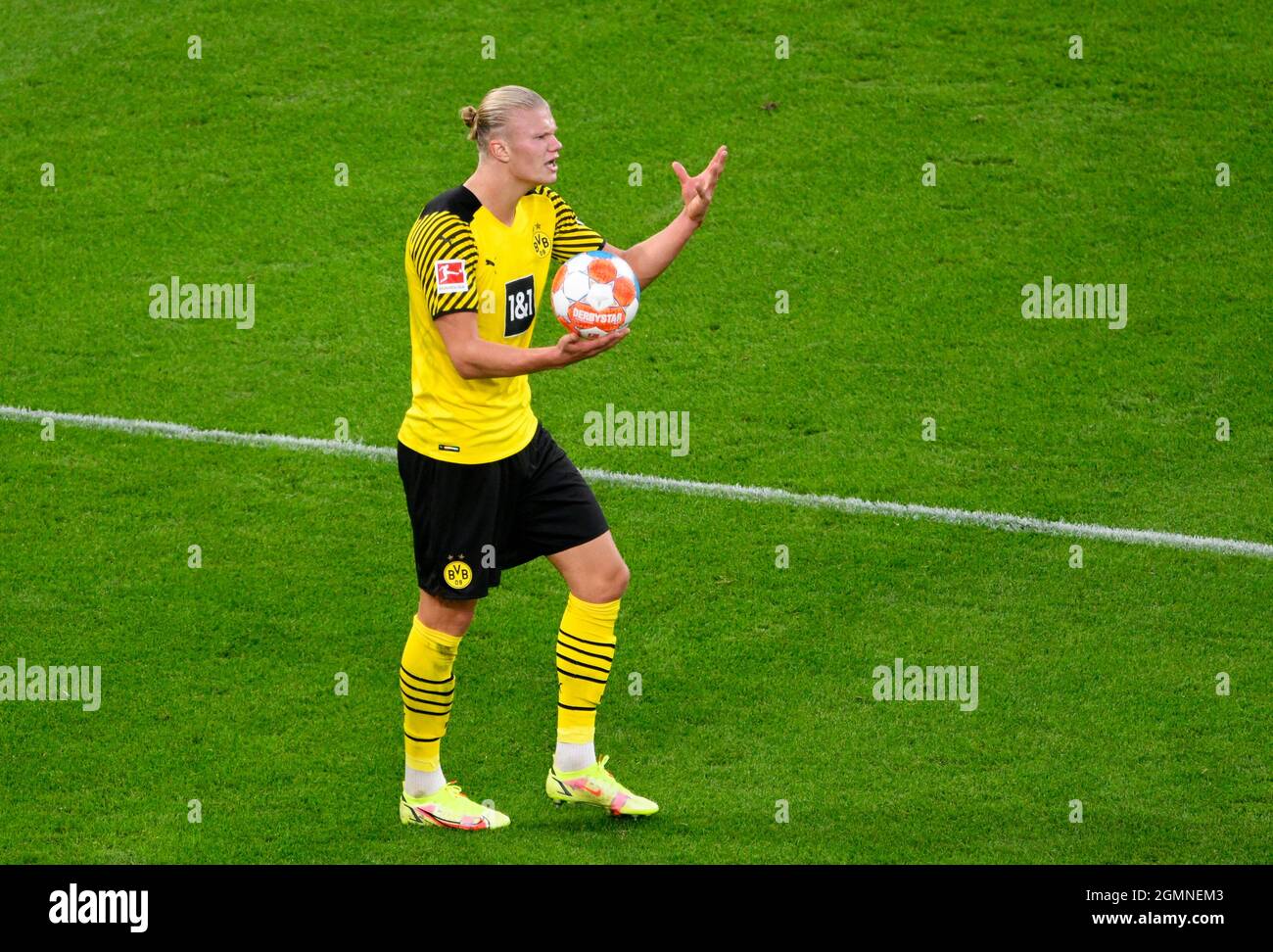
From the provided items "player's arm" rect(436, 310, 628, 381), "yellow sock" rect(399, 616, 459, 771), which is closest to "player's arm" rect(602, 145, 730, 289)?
"player's arm" rect(436, 310, 628, 381)

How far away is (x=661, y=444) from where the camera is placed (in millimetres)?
10578

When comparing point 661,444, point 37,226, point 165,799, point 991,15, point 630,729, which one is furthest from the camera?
point 991,15

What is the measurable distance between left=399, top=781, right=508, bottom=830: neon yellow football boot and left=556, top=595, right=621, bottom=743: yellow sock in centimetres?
44

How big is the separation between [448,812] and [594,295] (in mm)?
2244

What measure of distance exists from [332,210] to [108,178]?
1.93 meters

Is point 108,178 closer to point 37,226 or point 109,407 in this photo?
point 37,226

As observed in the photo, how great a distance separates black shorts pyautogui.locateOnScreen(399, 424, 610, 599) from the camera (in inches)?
271

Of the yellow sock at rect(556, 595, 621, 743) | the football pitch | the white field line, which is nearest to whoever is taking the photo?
the yellow sock at rect(556, 595, 621, 743)

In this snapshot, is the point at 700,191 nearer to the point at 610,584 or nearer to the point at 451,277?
the point at 451,277

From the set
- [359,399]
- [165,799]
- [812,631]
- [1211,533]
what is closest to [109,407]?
[359,399]

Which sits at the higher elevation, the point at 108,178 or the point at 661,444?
the point at 108,178

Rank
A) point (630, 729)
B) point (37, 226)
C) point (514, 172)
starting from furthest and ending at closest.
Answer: point (37, 226) < point (630, 729) < point (514, 172)

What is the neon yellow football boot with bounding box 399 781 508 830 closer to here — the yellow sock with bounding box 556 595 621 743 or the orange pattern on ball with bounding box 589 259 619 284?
the yellow sock with bounding box 556 595 621 743

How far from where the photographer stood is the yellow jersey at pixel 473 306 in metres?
6.56
